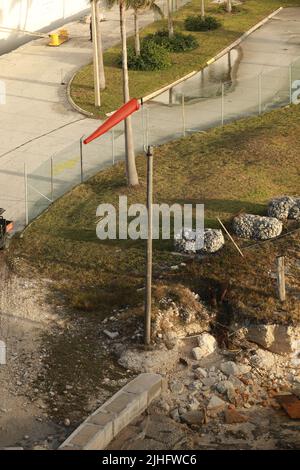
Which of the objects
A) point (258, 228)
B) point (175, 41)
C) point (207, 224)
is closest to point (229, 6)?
point (175, 41)

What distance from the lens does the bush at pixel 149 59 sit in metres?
50.4

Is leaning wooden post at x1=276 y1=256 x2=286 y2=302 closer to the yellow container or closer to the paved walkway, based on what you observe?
the paved walkway

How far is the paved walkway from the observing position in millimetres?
39594

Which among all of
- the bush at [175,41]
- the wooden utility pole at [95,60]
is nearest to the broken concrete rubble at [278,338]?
the wooden utility pole at [95,60]

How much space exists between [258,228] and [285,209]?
165 cm

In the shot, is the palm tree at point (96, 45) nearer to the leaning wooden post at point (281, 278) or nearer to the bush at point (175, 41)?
the bush at point (175, 41)

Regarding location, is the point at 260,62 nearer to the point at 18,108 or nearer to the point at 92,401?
the point at 18,108

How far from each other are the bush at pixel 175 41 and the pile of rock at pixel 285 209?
2181cm

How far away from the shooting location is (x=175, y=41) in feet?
176

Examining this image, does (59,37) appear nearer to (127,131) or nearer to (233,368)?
(127,131)

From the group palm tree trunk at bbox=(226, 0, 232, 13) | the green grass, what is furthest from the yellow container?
palm tree trunk at bbox=(226, 0, 232, 13)

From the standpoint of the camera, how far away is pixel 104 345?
27391 mm

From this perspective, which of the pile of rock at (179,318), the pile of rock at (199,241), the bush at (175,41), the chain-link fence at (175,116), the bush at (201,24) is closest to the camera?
the pile of rock at (179,318)

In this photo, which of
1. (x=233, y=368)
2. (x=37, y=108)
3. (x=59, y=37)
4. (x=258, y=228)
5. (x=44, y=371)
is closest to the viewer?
(x=44, y=371)
